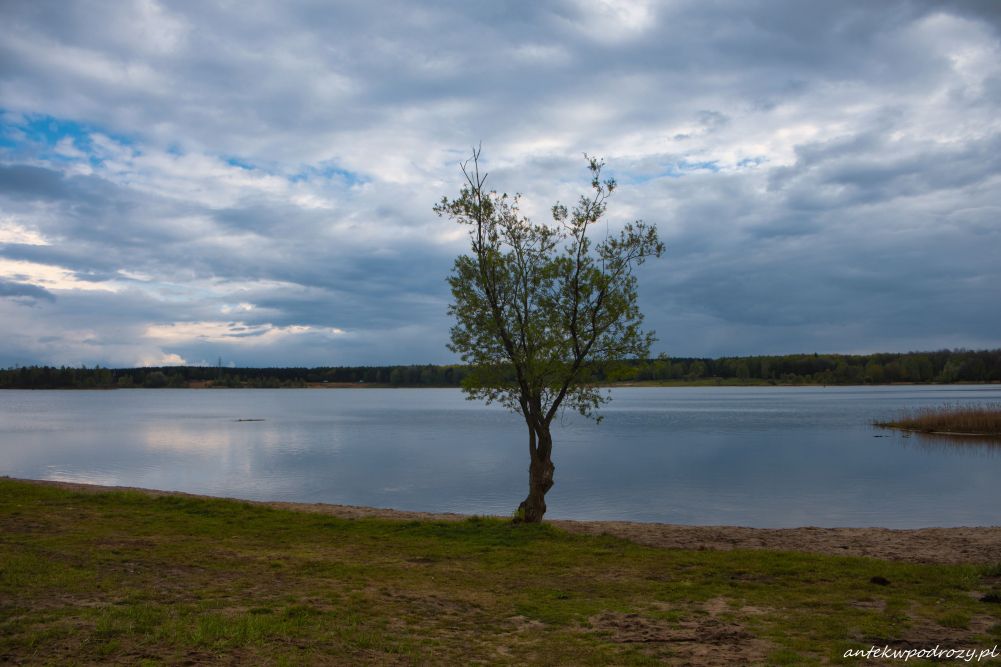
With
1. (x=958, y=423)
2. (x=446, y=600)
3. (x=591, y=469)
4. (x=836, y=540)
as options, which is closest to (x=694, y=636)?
(x=446, y=600)

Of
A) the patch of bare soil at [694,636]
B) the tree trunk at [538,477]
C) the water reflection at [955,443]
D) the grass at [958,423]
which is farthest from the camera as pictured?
the grass at [958,423]

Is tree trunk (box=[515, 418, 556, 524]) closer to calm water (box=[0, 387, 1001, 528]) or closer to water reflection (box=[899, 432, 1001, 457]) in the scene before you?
calm water (box=[0, 387, 1001, 528])

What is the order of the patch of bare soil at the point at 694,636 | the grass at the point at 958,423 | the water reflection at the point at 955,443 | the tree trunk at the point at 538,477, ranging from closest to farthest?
the patch of bare soil at the point at 694,636
the tree trunk at the point at 538,477
the water reflection at the point at 955,443
the grass at the point at 958,423

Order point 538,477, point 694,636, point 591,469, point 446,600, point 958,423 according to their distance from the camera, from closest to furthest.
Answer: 1. point 694,636
2. point 446,600
3. point 538,477
4. point 591,469
5. point 958,423

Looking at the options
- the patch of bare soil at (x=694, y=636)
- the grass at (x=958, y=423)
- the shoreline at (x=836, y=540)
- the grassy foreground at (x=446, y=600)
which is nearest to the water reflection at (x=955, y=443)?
the grass at (x=958, y=423)

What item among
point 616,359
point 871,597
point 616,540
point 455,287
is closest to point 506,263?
point 455,287

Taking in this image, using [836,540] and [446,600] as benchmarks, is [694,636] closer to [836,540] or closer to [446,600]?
[446,600]

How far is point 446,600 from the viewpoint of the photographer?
11.0 meters

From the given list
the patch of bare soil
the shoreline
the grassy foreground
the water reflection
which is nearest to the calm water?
the water reflection

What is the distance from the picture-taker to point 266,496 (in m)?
30.1

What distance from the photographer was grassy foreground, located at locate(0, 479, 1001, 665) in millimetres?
8398

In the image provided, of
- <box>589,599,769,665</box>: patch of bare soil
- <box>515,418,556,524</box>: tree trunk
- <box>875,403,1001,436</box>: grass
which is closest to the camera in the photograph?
<box>589,599,769,665</box>: patch of bare soil

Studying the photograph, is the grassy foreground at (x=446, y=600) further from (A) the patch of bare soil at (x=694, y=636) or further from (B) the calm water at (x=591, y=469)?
(B) the calm water at (x=591, y=469)

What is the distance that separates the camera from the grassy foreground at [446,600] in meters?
8.40
